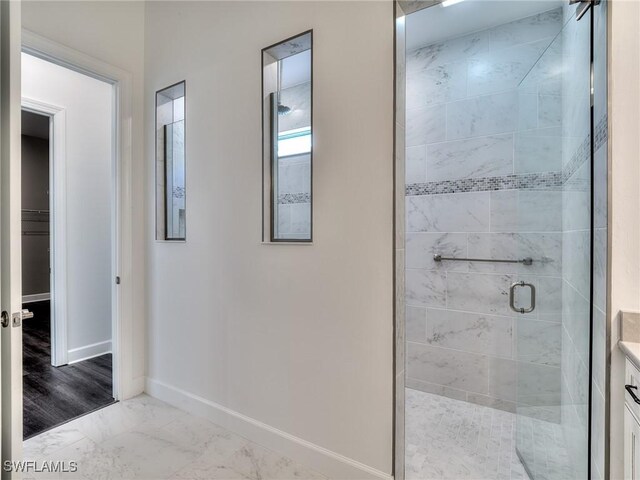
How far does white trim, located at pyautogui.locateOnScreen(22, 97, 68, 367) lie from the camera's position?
3.13 m

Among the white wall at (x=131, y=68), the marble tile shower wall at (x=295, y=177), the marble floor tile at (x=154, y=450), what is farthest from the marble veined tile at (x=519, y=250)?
the white wall at (x=131, y=68)

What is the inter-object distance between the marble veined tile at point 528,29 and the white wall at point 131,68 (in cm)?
271

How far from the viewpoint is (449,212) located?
258cm

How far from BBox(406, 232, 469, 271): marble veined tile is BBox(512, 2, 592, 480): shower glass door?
0.55m

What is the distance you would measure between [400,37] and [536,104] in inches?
33.6

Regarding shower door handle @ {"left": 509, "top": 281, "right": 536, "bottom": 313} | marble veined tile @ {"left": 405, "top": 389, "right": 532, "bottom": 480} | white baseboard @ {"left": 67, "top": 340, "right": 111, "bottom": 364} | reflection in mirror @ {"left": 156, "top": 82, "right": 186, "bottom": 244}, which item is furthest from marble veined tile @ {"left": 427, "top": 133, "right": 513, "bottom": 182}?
white baseboard @ {"left": 67, "top": 340, "right": 111, "bottom": 364}

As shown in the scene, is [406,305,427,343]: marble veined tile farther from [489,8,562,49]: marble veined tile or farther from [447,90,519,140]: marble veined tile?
[489,8,562,49]: marble veined tile

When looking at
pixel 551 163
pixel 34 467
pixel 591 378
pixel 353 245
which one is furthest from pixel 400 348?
pixel 34 467

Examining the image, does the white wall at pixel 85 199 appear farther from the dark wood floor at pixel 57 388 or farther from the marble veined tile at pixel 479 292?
the marble veined tile at pixel 479 292

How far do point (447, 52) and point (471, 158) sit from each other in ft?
2.90

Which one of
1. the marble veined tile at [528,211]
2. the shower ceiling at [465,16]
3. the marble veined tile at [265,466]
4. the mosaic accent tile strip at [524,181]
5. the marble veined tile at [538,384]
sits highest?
the shower ceiling at [465,16]

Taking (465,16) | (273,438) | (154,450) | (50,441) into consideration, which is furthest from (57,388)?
(465,16)

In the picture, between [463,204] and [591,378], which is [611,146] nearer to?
[591,378]

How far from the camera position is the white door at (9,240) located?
1.16 m
